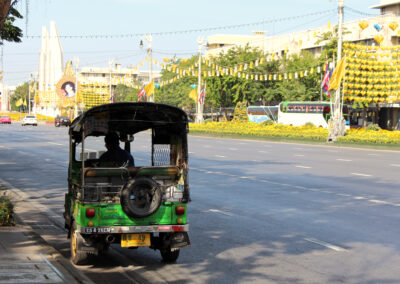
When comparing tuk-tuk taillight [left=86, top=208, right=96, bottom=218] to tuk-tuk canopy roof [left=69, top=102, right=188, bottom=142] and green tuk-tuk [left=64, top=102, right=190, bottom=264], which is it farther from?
tuk-tuk canopy roof [left=69, top=102, right=188, bottom=142]

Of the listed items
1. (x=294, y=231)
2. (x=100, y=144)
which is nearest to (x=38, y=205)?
(x=100, y=144)

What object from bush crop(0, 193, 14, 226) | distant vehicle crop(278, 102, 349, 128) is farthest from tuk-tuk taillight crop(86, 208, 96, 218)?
distant vehicle crop(278, 102, 349, 128)

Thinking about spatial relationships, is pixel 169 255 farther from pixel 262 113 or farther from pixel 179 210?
pixel 262 113

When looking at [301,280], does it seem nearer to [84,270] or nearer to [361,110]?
[84,270]

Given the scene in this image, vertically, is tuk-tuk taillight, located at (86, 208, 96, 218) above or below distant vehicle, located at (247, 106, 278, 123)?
below

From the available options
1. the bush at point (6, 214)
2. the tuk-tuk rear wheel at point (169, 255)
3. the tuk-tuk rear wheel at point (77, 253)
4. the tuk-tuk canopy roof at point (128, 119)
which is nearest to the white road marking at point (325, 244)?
the tuk-tuk rear wheel at point (169, 255)

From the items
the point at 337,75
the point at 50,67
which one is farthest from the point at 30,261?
the point at 50,67

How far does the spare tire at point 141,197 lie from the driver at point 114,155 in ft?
3.56

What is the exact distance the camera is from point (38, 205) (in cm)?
1407

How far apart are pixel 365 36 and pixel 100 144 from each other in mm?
67920

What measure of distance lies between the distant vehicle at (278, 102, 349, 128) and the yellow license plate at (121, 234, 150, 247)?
59733 millimetres

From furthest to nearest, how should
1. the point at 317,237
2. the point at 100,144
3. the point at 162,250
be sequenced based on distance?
the point at 317,237
the point at 100,144
the point at 162,250

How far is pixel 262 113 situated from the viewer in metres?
80.5

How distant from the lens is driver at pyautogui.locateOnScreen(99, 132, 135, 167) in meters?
8.86
